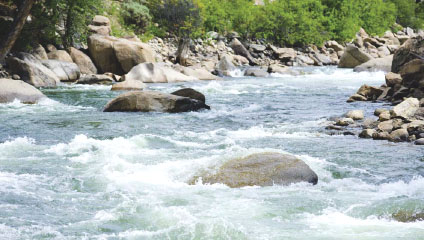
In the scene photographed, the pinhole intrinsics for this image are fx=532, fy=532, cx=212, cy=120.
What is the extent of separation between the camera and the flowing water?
5355 mm

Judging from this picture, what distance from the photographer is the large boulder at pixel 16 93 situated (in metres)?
14.7

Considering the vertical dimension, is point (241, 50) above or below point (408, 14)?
below

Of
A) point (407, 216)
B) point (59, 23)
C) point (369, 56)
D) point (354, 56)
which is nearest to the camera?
point (407, 216)

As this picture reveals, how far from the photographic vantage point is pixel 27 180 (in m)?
7.01

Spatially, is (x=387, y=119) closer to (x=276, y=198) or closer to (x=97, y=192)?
(x=276, y=198)

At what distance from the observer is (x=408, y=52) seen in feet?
53.5

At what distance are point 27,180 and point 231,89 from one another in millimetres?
13403

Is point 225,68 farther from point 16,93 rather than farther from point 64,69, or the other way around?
point 16,93

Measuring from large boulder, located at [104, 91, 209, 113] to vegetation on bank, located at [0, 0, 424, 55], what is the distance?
7.50 metres

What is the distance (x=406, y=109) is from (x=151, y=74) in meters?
11.7

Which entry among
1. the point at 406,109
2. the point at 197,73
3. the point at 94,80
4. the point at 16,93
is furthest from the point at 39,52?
the point at 406,109

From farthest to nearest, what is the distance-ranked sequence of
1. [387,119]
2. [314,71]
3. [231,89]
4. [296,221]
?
[314,71] < [231,89] < [387,119] < [296,221]

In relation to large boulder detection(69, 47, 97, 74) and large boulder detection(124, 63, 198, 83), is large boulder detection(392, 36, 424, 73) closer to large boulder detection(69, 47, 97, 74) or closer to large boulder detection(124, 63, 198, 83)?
large boulder detection(124, 63, 198, 83)

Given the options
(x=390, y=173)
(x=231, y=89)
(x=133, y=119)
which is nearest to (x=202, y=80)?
(x=231, y=89)
